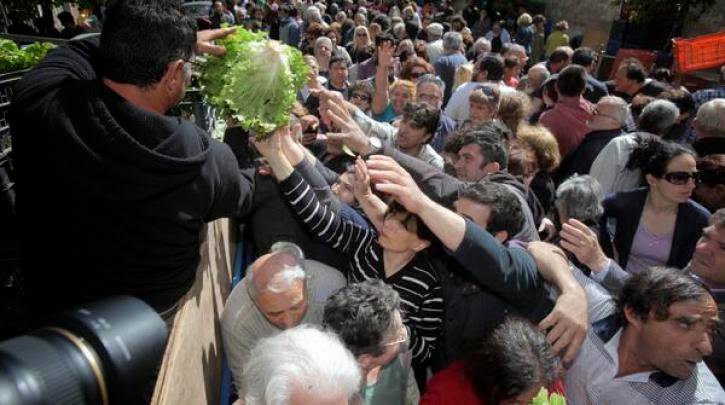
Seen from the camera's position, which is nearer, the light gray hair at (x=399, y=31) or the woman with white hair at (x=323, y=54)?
the woman with white hair at (x=323, y=54)

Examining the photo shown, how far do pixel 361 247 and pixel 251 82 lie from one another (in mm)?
974

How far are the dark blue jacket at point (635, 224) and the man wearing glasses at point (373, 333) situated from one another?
2.19 m

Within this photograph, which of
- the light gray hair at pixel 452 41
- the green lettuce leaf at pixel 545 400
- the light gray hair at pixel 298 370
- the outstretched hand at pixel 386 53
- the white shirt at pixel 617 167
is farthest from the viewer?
the light gray hair at pixel 452 41

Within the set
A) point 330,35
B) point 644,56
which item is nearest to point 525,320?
point 330,35

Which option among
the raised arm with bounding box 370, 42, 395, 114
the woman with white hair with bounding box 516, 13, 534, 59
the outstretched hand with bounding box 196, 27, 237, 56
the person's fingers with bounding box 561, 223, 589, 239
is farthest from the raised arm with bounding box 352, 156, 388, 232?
the woman with white hair with bounding box 516, 13, 534, 59

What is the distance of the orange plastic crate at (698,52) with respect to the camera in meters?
8.48

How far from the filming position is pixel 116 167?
1.69 m

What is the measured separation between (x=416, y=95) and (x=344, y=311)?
3363mm

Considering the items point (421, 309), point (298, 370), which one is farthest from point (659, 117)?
point (298, 370)

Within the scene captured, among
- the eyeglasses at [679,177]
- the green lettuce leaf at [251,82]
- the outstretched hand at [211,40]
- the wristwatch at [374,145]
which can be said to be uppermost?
Result: the outstretched hand at [211,40]

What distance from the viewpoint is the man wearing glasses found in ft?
6.79

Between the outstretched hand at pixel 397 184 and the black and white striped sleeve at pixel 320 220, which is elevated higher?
the outstretched hand at pixel 397 184

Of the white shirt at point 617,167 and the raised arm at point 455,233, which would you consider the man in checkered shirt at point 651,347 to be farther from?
the white shirt at point 617,167

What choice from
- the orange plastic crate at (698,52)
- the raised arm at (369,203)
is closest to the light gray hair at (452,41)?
the orange plastic crate at (698,52)
